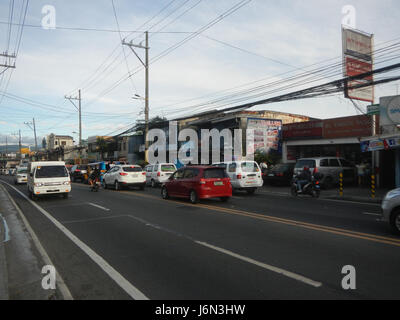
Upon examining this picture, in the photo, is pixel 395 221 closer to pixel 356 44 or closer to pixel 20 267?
pixel 20 267

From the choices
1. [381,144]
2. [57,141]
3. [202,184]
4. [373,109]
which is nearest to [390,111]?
[373,109]

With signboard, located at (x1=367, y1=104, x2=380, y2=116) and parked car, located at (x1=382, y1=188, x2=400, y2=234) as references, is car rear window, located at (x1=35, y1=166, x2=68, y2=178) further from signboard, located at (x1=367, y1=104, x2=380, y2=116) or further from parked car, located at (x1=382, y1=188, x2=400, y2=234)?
signboard, located at (x1=367, y1=104, x2=380, y2=116)

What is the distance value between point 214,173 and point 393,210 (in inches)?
283

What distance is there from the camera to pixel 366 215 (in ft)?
32.1

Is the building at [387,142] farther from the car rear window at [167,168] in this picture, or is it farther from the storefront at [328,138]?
the car rear window at [167,168]

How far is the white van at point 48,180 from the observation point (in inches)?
592

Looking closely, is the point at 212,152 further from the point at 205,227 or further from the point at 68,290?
the point at 68,290

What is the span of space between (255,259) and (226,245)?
3.39ft

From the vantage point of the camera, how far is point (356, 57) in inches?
706

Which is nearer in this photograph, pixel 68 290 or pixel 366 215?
pixel 68 290

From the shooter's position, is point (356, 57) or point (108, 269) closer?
point (108, 269)

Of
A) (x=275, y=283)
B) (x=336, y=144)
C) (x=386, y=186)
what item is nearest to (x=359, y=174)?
(x=386, y=186)

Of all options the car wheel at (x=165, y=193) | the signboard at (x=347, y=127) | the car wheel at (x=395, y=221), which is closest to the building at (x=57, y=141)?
the signboard at (x=347, y=127)

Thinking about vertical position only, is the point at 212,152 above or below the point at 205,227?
above
